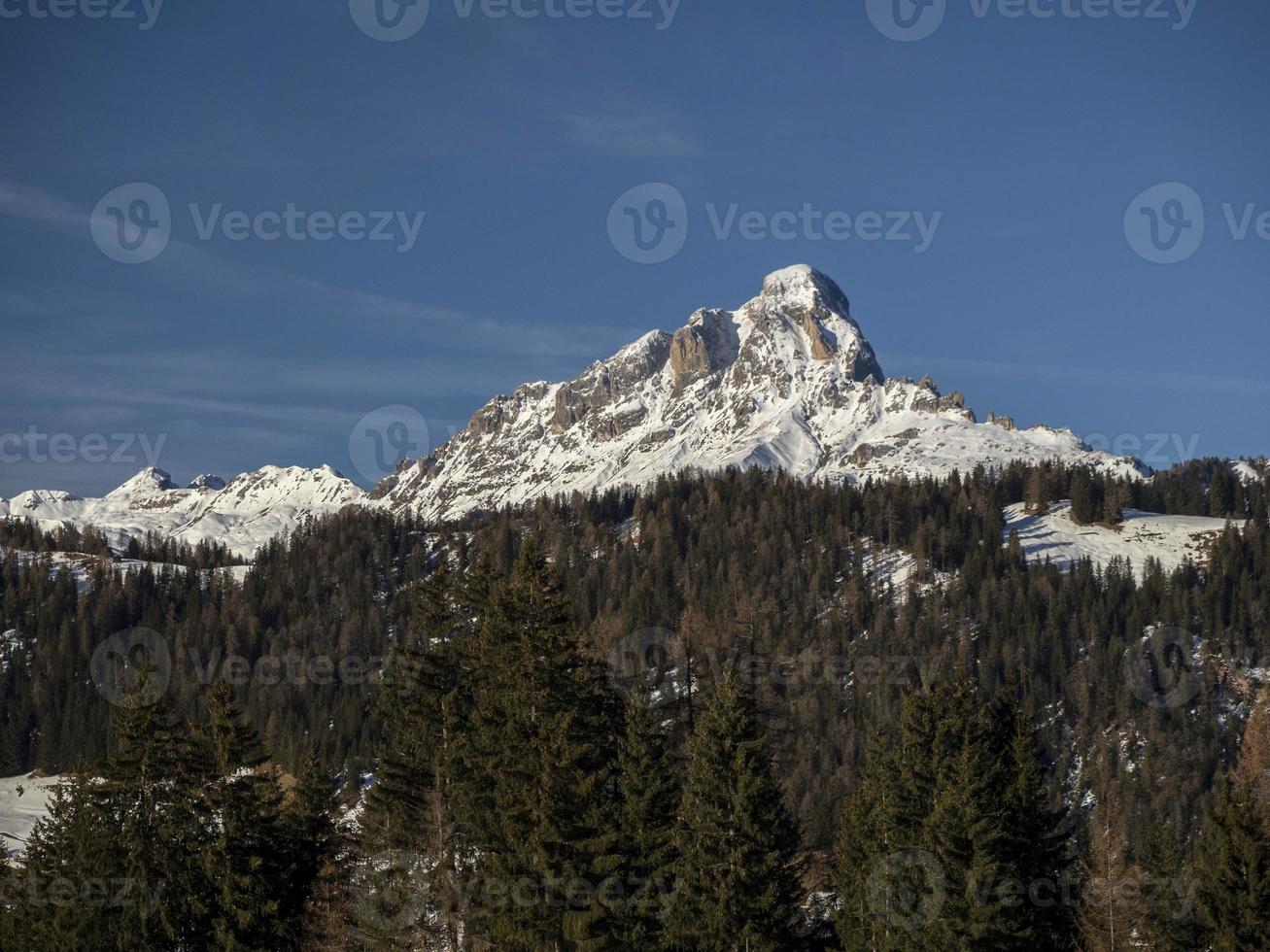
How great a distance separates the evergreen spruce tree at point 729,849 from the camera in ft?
180

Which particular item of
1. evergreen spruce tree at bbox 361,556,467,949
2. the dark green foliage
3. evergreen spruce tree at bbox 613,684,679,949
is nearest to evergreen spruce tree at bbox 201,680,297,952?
evergreen spruce tree at bbox 361,556,467,949

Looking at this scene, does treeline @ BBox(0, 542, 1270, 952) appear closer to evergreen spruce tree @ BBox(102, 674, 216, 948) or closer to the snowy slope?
evergreen spruce tree @ BBox(102, 674, 216, 948)

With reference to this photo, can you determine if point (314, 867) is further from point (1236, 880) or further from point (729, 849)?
point (1236, 880)

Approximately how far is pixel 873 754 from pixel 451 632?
839 inches

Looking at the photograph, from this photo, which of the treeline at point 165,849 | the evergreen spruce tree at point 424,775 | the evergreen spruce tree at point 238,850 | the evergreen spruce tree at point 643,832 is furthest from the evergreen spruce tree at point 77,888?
the evergreen spruce tree at point 643,832

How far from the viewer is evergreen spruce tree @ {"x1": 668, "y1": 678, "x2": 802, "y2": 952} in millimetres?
54781

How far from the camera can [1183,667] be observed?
191250 millimetres

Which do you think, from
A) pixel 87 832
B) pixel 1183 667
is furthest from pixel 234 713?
pixel 1183 667

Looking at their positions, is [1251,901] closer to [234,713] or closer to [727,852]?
[727,852]

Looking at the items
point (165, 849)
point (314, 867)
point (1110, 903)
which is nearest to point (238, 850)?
point (165, 849)

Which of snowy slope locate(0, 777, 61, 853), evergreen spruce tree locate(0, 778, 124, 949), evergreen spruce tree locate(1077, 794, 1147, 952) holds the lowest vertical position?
snowy slope locate(0, 777, 61, 853)

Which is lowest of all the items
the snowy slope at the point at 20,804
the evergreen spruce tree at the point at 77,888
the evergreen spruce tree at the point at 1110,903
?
the snowy slope at the point at 20,804

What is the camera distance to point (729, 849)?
181 ft

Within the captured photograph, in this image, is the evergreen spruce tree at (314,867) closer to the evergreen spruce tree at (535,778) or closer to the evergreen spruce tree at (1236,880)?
the evergreen spruce tree at (535,778)
